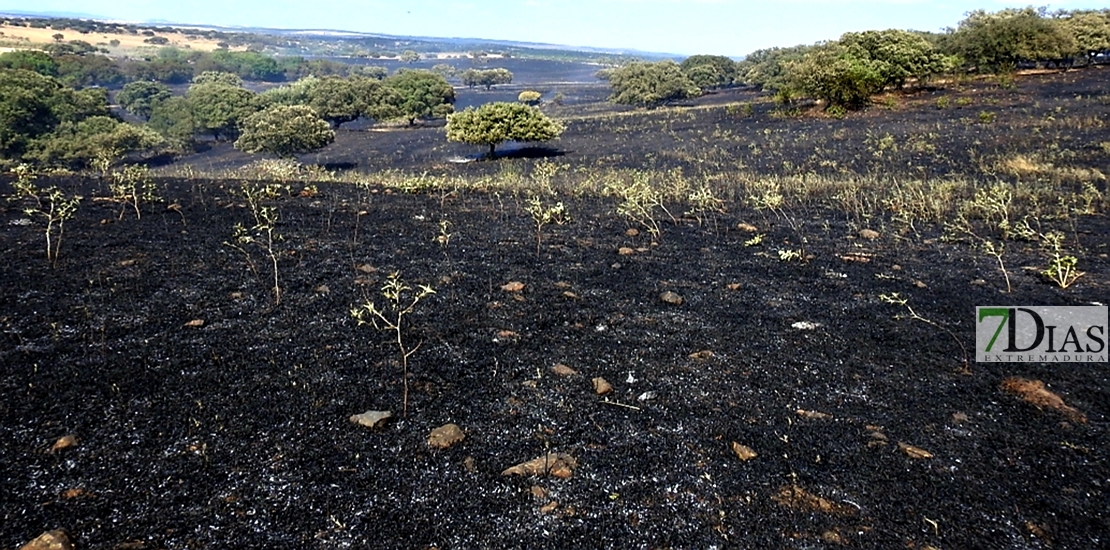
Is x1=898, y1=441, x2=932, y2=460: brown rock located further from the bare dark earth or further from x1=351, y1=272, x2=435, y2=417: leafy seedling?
x1=351, y1=272, x2=435, y2=417: leafy seedling

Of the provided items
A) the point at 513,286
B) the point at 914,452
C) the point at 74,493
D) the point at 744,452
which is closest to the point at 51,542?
the point at 74,493

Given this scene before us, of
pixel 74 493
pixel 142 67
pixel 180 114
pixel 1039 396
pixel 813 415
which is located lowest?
pixel 180 114

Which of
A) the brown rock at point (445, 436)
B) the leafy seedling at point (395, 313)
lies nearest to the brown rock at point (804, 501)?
the brown rock at point (445, 436)

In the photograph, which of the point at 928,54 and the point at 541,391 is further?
the point at 928,54

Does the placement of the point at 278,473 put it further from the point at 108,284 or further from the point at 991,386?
the point at 991,386

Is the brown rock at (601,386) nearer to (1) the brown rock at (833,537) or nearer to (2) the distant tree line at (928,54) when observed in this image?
(1) the brown rock at (833,537)

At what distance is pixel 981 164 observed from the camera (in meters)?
20.7

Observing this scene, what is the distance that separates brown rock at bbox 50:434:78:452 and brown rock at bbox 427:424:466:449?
2631 millimetres

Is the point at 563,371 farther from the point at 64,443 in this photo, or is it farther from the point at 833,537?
the point at 64,443

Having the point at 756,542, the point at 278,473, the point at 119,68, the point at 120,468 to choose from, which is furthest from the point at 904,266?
the point at 119,68

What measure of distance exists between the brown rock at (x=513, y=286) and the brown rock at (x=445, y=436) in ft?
11.6

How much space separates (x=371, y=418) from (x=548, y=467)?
5.24 feet

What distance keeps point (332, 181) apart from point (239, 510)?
1503cm

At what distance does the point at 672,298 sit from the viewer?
8.05 meters
